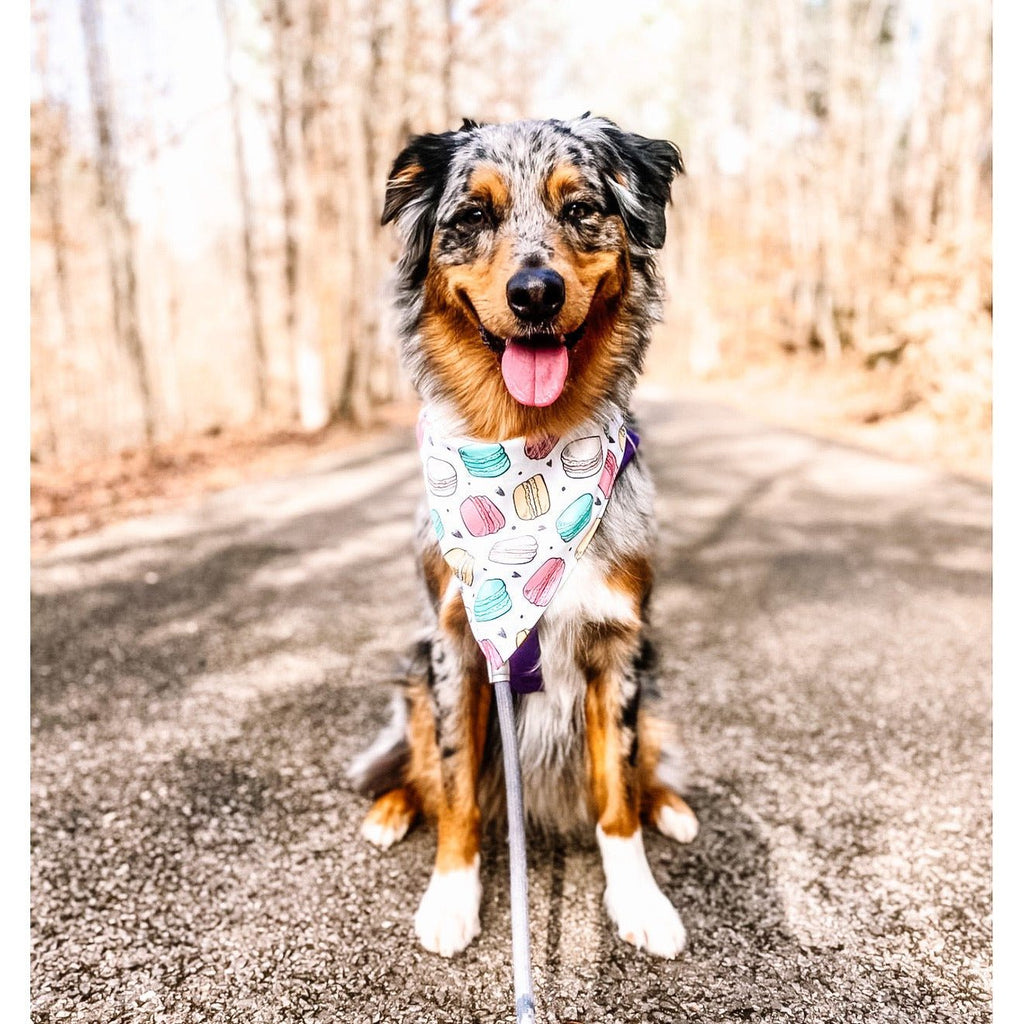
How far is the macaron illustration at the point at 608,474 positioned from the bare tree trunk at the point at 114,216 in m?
13.5

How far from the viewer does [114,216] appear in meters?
15.4

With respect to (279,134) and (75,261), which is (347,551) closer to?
(279,134)

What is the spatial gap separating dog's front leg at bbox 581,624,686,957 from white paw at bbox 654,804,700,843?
0.83 ft

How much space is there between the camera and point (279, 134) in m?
13.2

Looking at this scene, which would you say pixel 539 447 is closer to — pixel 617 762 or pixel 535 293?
pixel 535 293

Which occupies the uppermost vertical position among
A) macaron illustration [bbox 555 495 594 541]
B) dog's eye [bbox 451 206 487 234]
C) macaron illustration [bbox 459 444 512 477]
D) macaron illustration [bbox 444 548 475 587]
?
dog's eye [bbox 451 206 487 234]

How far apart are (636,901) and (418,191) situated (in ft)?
7.44

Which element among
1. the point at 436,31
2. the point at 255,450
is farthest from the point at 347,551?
the point at 436,31

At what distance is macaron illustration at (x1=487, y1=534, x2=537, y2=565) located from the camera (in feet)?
7.42

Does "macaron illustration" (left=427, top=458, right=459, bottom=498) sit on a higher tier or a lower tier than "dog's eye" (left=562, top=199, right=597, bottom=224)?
lower

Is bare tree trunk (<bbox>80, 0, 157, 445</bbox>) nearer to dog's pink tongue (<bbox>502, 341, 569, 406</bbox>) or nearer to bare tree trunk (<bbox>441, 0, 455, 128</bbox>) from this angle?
bare tree trunk (<bbox>441, 0, 455, 128</bbox>)

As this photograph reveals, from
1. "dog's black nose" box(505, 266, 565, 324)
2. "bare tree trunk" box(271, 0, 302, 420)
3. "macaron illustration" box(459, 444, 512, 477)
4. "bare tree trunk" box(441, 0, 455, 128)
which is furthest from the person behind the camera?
"bare tree trunk" box(441, 0, 455, 128)

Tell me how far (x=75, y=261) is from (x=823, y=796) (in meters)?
24.7

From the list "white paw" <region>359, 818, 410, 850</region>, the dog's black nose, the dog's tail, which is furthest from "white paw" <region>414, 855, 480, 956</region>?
the dog's black nose
